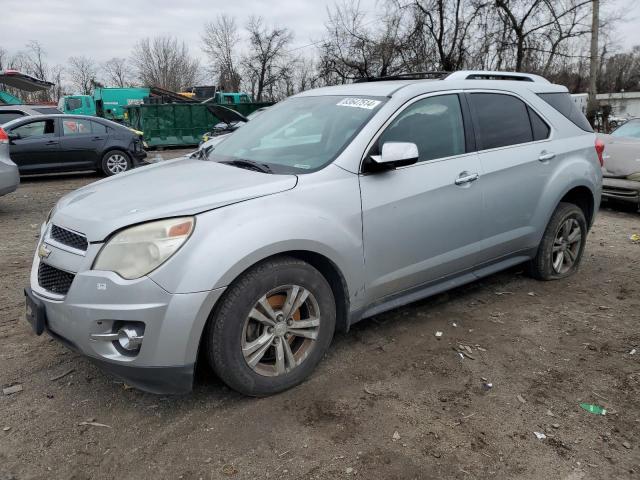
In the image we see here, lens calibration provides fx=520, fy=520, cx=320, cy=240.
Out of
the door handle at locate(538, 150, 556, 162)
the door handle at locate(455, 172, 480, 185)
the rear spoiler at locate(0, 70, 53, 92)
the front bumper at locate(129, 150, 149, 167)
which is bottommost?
the front bumper at locate(129, 150, 149, 167)

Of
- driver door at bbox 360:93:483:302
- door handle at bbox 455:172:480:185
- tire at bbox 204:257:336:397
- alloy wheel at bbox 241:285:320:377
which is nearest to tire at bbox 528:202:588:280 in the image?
driver door at bbox 360:93:483:302

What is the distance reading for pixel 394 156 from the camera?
3.09m

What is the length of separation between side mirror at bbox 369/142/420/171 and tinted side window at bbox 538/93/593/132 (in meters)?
2.03

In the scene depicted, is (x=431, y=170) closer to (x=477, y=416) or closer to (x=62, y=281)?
(x=477, y=416)

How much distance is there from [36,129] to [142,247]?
10432 mm

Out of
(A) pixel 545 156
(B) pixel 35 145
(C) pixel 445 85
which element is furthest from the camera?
(B) pixel 35 145

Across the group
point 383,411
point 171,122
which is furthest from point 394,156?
point 171,122

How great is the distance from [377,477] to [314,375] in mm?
920

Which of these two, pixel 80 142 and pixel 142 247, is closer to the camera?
pixel 142 247

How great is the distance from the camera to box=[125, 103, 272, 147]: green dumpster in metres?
21.8

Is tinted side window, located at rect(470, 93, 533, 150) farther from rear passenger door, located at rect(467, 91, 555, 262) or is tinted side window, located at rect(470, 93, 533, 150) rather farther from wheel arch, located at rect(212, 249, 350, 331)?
wheel arch, located at rect(212, 249, 350, 331)

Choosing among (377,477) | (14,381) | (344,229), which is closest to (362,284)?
(344,229)

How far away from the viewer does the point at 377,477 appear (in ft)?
7.64

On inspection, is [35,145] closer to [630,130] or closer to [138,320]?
[138,320]
